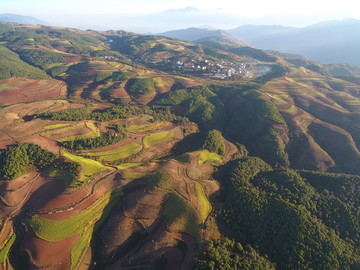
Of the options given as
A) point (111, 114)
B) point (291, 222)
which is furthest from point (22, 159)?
point (291, 222)

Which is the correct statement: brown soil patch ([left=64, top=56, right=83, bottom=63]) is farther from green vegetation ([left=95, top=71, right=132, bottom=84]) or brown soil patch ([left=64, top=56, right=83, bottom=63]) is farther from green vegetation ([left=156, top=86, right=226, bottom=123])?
green vegetation ([left=156, top=86, right=226, bottom=123])

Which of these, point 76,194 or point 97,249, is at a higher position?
point 76,194

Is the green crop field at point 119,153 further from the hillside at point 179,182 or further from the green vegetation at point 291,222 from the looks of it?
the green vegetation at point 291,222

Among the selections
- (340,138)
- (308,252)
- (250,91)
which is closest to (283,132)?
(340,138)

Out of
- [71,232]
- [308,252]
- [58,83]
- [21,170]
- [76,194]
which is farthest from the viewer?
[58,83]

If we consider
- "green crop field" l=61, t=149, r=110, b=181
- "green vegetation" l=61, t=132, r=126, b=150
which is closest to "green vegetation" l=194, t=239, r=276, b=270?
"green crop field" l=61, t=149, r=110, b=181

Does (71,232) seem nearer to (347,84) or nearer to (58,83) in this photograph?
(58,83)
